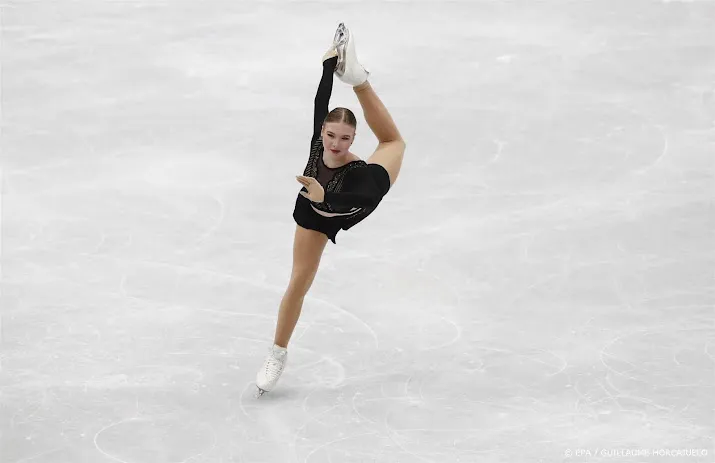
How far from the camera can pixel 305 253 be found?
21.5 feet

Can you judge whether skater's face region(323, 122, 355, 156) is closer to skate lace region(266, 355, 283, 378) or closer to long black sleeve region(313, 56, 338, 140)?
long black sleeve region(313, 56, 338, 140)

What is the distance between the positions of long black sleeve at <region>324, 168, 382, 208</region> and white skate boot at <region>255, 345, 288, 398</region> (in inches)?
37.5

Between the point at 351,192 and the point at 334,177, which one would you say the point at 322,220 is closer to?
the point at 334,177

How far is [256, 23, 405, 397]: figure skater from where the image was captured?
624 cm

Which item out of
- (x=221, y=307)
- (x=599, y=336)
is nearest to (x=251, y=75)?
(x=221, y=307)

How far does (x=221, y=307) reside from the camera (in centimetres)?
750

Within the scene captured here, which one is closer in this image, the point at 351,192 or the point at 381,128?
the point at 351,192

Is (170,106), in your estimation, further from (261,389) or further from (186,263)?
(261,389)

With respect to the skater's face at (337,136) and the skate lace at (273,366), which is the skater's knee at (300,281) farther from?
the skater's face at (337,136)

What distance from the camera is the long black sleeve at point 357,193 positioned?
6.04 m

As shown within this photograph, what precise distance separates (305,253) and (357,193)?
59 centimetres

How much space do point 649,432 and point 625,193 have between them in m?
2.78

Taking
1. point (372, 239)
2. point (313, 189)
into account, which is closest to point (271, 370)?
point (313, 189)

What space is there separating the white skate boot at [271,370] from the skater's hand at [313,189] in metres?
1.06
